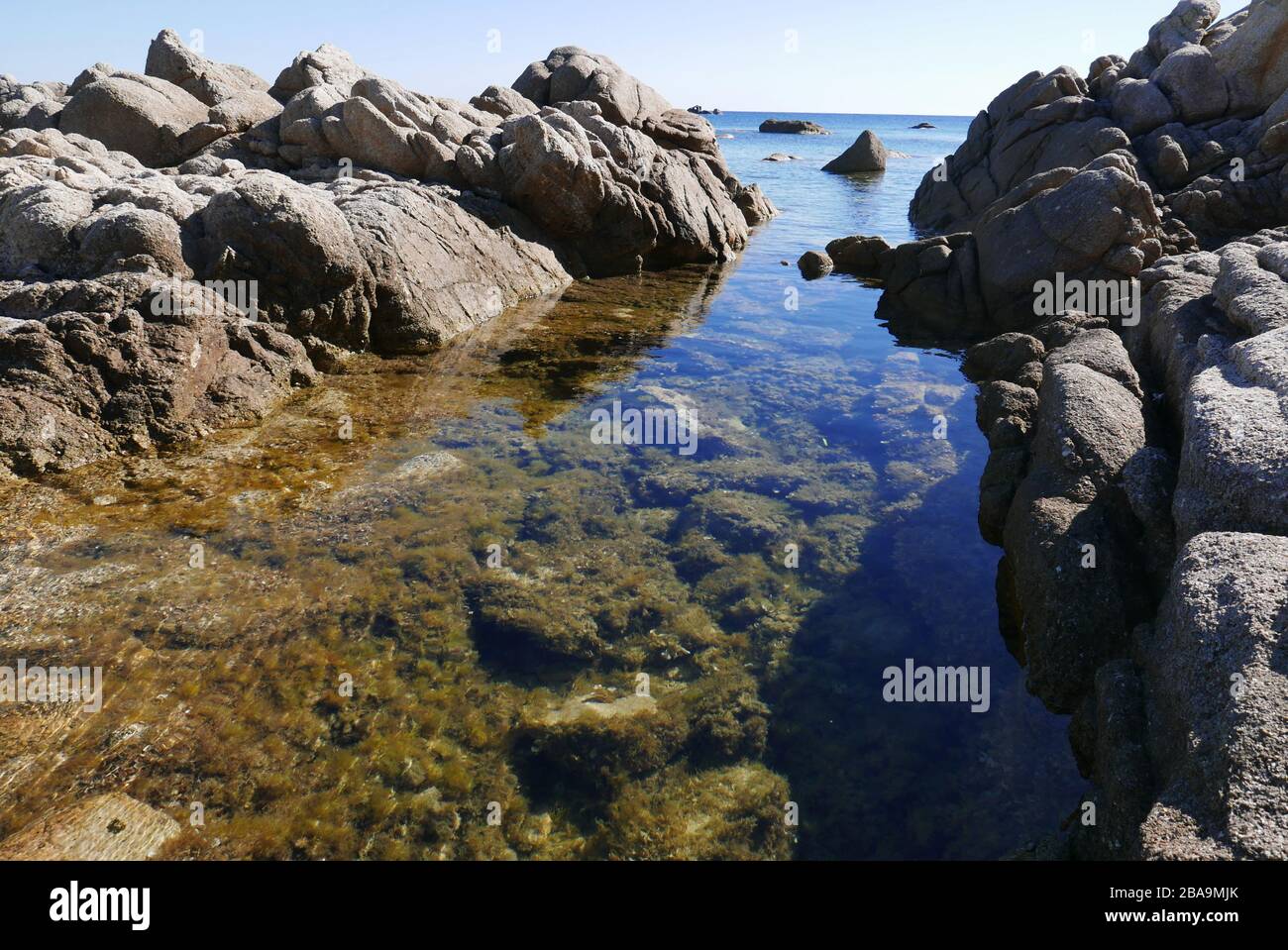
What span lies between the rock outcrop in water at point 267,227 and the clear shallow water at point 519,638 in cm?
108

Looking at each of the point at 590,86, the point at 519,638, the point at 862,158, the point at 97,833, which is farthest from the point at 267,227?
the point at 862,158

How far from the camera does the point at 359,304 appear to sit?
13984 millimetres

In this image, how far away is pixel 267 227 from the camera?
499 inches

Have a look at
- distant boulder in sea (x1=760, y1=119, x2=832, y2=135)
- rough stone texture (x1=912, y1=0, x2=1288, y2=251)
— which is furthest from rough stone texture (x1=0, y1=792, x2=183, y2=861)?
distant boulder in sea (x1=760, y1=119, x2=832, y2=135)

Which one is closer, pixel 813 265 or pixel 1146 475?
→ pixel 1146 475

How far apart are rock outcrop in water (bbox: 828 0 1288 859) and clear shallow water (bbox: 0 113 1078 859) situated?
35.3 inches

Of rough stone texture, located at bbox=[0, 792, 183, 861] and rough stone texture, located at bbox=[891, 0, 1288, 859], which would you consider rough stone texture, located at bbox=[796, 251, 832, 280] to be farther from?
rough stone texture, located at bbox=[0, 792, 183, 861]

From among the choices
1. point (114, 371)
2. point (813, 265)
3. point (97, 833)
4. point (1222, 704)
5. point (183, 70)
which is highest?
point (183, 70)

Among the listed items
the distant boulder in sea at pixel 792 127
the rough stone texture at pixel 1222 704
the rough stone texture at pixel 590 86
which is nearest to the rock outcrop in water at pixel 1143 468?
the rough stone texture at pixel 1222 704

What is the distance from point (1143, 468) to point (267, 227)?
12557 millimetres

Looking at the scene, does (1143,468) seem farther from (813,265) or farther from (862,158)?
(862,158)

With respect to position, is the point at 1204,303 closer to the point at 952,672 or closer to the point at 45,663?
the point at 952,672

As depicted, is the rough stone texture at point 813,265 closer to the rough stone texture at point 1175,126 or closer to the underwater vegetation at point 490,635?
the rough stone texture at point 1175,126
